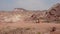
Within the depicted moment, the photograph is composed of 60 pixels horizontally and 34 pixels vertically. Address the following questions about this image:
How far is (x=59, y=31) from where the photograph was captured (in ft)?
65.6

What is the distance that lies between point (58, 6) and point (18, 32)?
1784cm

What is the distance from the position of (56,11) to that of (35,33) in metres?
17.4

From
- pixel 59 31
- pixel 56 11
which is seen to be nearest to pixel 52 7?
pixel 56 11

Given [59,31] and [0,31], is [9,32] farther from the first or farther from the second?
[59,31]

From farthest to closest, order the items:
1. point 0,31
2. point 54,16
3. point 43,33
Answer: point 54,16 → point 0,31 → point 43,33

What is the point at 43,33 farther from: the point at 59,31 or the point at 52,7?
the point at 52,7

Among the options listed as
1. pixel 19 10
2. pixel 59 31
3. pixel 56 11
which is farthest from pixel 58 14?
pixel 19 10

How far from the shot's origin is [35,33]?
62.4 ft

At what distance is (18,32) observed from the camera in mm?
19406

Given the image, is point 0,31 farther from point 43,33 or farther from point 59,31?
point 59,31

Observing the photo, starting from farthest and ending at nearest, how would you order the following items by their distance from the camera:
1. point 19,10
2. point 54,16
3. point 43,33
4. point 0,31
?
point 19,10, point 54,16, point 0,31, point 43,33

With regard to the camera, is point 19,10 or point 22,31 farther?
point 19,10

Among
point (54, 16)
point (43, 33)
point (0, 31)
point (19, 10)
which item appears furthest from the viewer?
point (19, 10)

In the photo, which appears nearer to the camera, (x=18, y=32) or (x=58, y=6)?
(x=18, y=32)
